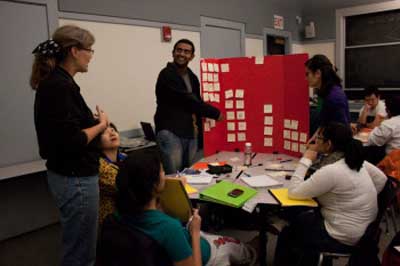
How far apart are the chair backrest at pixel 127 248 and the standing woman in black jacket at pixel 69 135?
0.47 meters

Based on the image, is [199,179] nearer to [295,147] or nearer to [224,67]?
[295,147]

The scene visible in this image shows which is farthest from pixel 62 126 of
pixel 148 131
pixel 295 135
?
pixel 148 131

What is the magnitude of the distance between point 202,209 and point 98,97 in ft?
4.75

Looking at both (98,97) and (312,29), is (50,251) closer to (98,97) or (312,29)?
(98,97)

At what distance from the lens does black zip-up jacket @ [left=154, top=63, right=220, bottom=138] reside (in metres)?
2.79

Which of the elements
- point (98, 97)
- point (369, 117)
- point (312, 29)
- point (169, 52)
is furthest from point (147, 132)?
point (312, 29)

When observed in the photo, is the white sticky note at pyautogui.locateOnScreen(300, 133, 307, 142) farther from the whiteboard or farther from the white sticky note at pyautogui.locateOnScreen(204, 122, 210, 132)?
the whiteboard

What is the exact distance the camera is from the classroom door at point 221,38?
455cm

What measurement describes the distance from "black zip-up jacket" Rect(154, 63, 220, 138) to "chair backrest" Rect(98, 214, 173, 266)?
166 centimetres

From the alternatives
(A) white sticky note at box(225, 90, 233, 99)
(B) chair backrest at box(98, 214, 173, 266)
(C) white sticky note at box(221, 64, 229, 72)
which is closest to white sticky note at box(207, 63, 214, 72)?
(C) white sticky note at box(221, 64, 229, 72)

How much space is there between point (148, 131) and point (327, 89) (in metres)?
1.84

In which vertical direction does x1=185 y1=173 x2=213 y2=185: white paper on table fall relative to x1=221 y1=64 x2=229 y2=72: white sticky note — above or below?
below

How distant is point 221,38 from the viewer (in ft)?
15.9

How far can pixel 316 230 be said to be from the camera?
1.88 m
